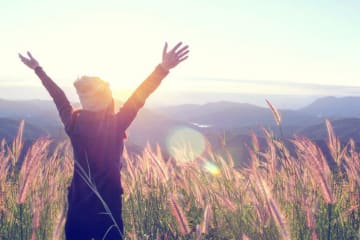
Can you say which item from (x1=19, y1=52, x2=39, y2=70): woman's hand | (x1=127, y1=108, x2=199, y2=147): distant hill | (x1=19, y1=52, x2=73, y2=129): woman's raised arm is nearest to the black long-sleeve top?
(x1=19, y1=52, x2=73, y2=129): woman's raised arm

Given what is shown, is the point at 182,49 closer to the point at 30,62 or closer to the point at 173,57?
the point at 173,57

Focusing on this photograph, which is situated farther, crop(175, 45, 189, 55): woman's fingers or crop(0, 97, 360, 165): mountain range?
crop(0, 97, 360, 165): mountain range

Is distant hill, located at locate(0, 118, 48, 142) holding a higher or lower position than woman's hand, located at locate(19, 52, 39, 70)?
lower

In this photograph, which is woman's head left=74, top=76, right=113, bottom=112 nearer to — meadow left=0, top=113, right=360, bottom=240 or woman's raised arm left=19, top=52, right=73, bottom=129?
woman's raised arm left=19, top=52, right=73, bottom=129

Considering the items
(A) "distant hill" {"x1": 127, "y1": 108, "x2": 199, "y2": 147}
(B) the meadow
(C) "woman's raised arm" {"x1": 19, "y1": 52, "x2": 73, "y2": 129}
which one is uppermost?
(C) "woman's raised arm" {"x1": 19, "y1": 52, "x2": 73, "y2": 129}

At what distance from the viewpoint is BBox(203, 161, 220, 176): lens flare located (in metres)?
4.87

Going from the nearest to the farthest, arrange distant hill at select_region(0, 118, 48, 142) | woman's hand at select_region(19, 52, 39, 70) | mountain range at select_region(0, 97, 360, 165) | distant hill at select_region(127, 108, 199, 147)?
1. woman's hand at select_region(19, 52, 39, 70)
2. mountain range at select_region(0, 97, 360, 165)
3. distant hill at select_region(0, 118, 48, 142)
4. distant hill at select_region(127, 108, 199, 147)

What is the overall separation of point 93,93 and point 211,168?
5.53 ft

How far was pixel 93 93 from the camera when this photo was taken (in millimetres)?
3658

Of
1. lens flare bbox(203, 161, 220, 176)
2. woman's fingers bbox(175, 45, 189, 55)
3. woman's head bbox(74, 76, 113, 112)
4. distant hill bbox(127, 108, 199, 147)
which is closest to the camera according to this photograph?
woman's head bbox(74, 76, 113, 112)

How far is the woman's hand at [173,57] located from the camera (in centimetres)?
384

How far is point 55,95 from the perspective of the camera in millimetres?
4070

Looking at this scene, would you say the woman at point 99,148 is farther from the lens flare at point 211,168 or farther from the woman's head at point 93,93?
the lens flare at point 211,168

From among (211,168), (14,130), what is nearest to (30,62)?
(211,168)
